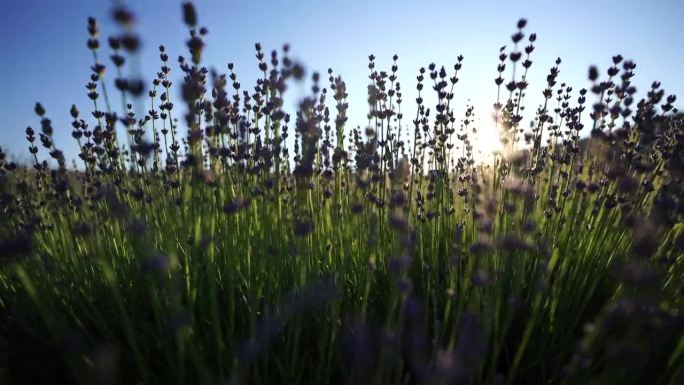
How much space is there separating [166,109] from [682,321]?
125 inches

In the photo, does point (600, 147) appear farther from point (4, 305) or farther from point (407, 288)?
point (4, 305)

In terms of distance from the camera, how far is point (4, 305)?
2.15 m

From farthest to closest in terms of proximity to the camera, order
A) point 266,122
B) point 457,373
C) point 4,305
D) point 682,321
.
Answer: point 266,122 < point 4,305 < point 682,321 < point 457,373

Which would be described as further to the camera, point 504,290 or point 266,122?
point 266,122

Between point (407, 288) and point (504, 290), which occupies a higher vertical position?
point (407, 288)

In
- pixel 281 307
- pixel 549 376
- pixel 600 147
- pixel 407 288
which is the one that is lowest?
pixel 549 376

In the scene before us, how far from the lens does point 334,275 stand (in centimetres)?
204

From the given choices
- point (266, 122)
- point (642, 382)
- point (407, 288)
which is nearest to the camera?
point (407, 288)

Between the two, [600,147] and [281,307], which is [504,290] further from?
[600,147]

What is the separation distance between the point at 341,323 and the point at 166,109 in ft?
6.56

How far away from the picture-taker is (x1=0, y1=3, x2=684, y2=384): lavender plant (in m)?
1.34

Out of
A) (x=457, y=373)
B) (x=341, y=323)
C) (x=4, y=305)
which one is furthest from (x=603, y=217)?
(x=4, y=305)

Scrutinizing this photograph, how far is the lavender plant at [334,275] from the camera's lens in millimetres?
1340

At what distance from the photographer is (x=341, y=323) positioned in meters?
2.02
